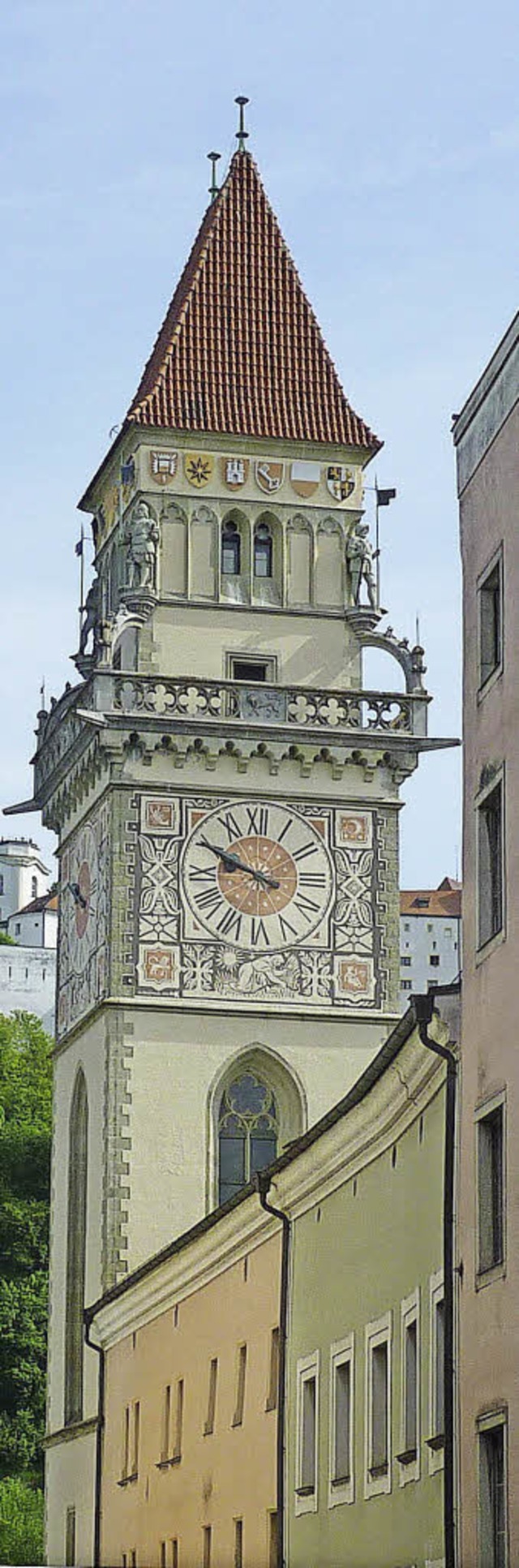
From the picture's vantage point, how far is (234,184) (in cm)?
5791

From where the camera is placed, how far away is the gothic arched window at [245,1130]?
165 ft

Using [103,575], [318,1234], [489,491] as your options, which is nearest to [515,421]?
[489,491]

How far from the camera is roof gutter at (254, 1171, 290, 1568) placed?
3145cm

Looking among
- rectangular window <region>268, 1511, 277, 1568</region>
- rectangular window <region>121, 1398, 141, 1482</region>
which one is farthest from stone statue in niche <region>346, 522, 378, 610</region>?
rectangular window <region>268, 1511, 277, 1568</region>

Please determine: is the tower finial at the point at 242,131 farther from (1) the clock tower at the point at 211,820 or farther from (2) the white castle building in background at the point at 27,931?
(2) the white castle building in background at the point at 27,931

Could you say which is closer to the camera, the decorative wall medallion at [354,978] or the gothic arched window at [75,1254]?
the decorative wall medallion at [354,978]

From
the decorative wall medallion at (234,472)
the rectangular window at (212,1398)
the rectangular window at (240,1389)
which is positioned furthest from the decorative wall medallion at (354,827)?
the rectangular window at (240,1389)

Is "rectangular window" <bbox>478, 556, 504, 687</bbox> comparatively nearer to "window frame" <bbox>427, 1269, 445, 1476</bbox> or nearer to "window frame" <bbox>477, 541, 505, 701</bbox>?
"window frame" <bbox>477, 541, 505, 701</bbox>

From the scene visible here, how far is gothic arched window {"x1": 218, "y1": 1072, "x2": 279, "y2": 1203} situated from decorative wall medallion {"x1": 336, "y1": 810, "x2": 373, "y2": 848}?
3933mm

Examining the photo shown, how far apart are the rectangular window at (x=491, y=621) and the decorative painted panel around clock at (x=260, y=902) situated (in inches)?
997

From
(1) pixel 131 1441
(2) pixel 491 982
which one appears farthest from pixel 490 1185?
(1) pixel 131 1441

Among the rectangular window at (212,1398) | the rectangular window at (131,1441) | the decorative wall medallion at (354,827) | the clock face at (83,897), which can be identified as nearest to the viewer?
the rectangular window at (212,1398)

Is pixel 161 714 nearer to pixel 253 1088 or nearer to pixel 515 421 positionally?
pixel 253 1088

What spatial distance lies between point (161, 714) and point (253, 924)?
3.43 metres
